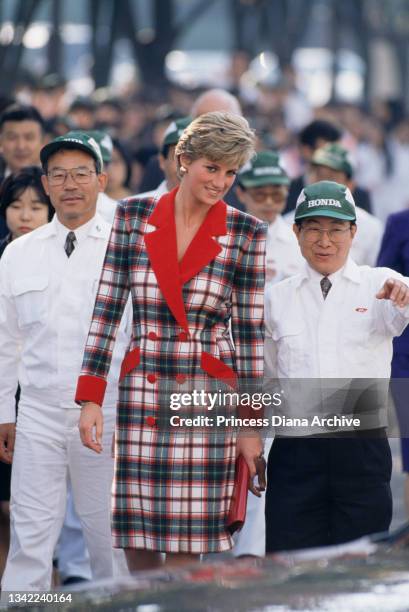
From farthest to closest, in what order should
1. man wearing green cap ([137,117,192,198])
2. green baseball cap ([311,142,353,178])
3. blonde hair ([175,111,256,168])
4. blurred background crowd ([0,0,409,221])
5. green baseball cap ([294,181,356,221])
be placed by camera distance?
blurred background crowd ([0,0,409,221])
green baseball cap ([311,142,353,178])
man wearing green cap ([137,117,192,198])
green baseball cap ([294,181,356,221])
blonde hair ([175,111,256,168])

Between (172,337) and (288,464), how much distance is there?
722 mm

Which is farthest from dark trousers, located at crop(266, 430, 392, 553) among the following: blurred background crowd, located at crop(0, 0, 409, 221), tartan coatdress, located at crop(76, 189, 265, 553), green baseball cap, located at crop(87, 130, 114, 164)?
green baseball cap, located at crop(87, 130, 114, 164)

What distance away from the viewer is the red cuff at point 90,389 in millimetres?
6062

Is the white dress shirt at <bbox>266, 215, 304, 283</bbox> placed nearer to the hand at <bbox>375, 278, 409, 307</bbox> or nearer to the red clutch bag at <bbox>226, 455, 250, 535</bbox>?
the hand at <bbox>375, 278, 409, 307</bbox>

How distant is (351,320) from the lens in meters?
6.36

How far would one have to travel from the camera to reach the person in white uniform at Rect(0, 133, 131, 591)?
6.68m

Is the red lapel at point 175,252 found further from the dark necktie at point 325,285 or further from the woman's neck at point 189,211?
the dark necktie at point 325,285

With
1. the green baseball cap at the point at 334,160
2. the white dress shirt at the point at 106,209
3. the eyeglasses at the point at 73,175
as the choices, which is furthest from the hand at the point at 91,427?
the green baseball cap at the point at 334,160

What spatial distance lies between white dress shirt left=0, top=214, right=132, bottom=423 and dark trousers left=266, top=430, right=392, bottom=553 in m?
0.79

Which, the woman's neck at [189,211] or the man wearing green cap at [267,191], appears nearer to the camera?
the woman's neck at [189,211]

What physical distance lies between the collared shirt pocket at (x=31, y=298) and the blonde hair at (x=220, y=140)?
3.42 feet

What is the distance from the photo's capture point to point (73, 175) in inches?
273

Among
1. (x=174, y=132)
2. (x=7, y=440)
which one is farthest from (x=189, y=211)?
(x=174, y=132)

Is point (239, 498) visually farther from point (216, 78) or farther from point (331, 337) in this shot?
point (216, 78)
